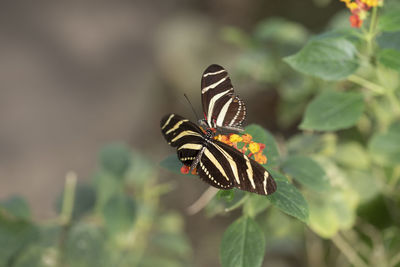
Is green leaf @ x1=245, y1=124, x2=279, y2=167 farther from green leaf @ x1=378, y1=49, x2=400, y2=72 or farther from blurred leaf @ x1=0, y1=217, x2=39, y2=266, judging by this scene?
blurred leaf @ x1=0, y1=217, x2=39, y2=266

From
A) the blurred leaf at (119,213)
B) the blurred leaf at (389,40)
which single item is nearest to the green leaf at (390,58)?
the blurred leaf at (389,40)

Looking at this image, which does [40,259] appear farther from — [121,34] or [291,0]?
[121,34]

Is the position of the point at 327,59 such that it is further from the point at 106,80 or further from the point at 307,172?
the point at 106,80

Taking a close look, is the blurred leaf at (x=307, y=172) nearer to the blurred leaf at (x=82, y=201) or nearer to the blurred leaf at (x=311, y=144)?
the blurred leaf at (x=311, y=144)

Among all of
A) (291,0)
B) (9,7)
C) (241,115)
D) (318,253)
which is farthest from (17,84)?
(241,115)

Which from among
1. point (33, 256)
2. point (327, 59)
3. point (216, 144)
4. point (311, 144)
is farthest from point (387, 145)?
point (33, 256)
